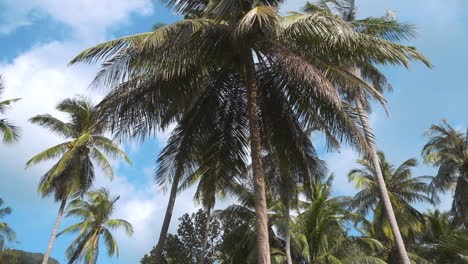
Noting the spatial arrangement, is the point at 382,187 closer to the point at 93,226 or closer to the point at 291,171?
the point at 291,171

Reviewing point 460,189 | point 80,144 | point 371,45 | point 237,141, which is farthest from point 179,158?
point 460,189

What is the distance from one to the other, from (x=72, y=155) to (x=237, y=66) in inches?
513

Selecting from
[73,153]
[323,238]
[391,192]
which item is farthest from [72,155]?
[391,192]

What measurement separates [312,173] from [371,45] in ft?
12.7

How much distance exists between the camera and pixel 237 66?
30.8 feet

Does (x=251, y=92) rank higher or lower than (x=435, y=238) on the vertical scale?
lower

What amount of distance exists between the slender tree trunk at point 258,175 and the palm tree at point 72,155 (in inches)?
481

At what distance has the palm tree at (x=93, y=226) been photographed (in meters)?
24.3

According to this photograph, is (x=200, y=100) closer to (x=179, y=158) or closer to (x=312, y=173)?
(x=179, y=158)

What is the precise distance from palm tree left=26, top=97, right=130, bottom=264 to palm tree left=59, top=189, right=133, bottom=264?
4646 mm

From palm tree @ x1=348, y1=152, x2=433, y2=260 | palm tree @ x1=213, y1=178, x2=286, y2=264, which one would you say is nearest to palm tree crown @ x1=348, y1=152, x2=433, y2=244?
palm tree @ x1=348, y1=152, x2=433, y2=260

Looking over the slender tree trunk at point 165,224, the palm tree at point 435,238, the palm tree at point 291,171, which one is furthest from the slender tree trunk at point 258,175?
the palm tree at point 435,238

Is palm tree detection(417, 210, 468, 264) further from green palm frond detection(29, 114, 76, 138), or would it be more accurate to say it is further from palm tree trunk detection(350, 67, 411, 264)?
green palm frond detection(29, 114, 76, 138)

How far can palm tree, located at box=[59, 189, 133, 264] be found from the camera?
2431cm
